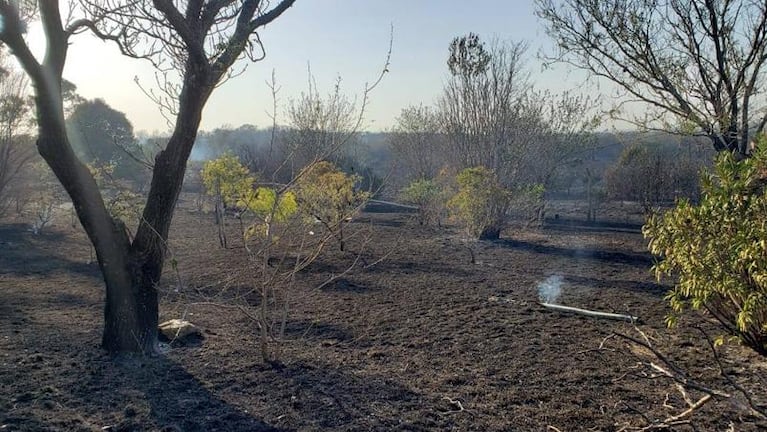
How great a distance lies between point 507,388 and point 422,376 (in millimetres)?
574

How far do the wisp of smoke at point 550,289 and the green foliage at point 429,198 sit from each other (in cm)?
596

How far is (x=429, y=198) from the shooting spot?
14.1 meters

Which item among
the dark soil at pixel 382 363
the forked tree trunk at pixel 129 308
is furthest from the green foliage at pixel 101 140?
the forked tree trunk at pixel 129 308

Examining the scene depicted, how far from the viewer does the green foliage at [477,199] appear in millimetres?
10609

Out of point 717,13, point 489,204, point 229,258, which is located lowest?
point 229,258

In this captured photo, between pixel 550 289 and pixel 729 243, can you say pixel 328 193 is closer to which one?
pixel 550 289

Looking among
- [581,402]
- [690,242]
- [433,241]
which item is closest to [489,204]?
[433,241]

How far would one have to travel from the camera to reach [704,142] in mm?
10047

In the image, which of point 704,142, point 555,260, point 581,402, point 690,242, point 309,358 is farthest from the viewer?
point 704,142

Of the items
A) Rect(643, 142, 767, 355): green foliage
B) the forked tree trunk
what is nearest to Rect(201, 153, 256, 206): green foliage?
the forked tree trunk

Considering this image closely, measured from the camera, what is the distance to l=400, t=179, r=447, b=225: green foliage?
44.4 ft

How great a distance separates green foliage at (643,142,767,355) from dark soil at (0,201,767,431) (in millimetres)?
499

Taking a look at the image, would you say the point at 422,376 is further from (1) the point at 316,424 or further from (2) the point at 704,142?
(2) the point at 704,142

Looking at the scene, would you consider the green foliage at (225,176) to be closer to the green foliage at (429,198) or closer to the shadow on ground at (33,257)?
the shadow on ground at (33,257)
